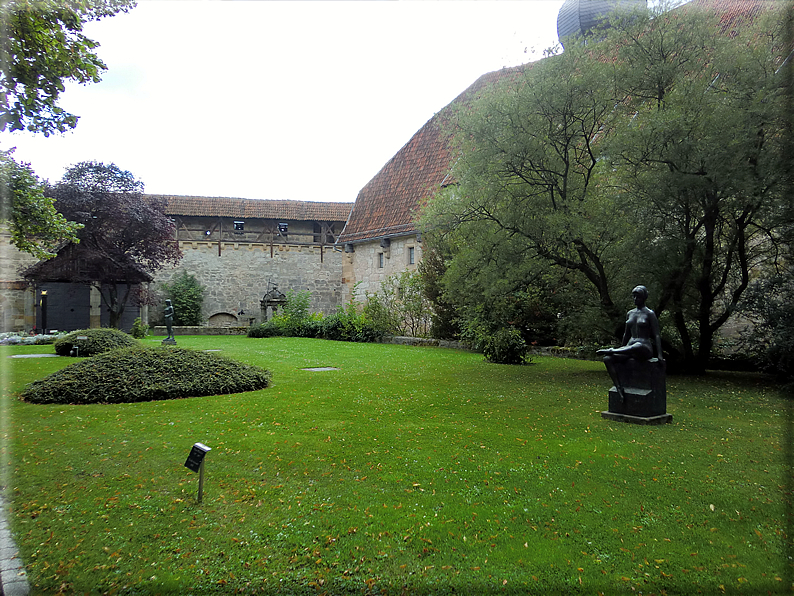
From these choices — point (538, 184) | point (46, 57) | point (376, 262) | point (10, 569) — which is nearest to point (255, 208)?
point (376, 262)

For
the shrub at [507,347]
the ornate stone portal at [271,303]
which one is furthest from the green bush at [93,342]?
the ornate stone portal at [271,303]

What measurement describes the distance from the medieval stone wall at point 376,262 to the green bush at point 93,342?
12.3 metres

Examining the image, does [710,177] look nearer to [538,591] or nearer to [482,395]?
[482,395]

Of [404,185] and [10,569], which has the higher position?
[404,185]

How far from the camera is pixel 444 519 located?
353cm

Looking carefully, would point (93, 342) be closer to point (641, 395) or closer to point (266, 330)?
point (266, 330)

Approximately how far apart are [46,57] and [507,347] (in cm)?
1047

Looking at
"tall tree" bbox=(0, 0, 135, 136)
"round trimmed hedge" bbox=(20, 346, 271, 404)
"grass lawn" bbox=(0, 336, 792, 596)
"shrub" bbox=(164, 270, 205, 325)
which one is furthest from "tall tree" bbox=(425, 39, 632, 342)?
"shrub" bbox=(164, 270, 205, 325)

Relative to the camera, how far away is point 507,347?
1286 cm

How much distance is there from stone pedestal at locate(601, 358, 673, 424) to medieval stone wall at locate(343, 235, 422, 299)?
15.8m

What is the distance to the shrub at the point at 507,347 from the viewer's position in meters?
12.9

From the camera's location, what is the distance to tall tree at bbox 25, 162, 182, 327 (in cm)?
→ 2090

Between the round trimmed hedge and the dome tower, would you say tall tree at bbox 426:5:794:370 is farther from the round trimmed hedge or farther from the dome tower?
the dome tower

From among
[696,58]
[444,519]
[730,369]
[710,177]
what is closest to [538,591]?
[444,519]
